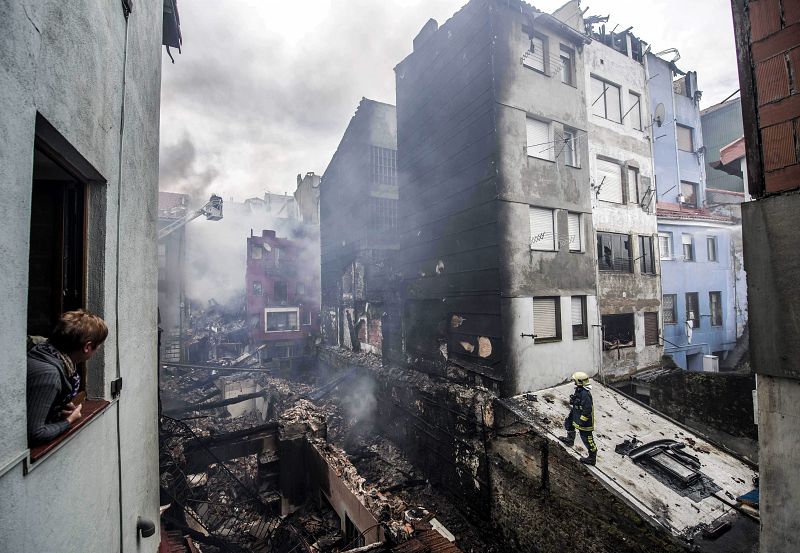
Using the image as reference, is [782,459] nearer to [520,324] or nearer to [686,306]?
[520,324]

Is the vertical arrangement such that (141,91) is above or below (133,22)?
below

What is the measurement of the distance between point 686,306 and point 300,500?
19002 mm

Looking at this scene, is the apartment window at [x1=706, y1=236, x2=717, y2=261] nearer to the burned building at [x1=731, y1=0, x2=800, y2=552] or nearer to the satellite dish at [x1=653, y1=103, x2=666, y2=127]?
the satellite dish at [x1=653, y1=103, x2=666, y2=127]

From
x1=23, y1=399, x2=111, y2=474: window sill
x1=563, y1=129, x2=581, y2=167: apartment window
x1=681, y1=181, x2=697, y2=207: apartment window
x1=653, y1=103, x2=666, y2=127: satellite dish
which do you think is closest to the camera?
x1=23, y1=399, x2=111, y2=474: window sill

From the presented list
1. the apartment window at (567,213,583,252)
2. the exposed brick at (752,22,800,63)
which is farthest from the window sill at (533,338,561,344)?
the exposed brick at (752,22,800,63)

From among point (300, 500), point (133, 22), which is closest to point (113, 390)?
point (133, 22)

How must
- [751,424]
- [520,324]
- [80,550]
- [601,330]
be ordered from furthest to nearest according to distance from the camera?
[601,330], [520,324], [751,424], [80,550]

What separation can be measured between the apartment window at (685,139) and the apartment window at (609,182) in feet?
31.5

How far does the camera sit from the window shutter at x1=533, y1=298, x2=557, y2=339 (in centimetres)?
1128

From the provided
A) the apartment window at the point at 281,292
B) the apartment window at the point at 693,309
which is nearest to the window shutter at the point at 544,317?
the apartment window at the point at 693,309

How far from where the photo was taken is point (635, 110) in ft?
48.0

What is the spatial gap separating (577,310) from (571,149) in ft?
18.9

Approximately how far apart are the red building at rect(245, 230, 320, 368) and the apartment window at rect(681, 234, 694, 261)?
2434 centimetres

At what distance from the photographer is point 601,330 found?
1249 centimetres
